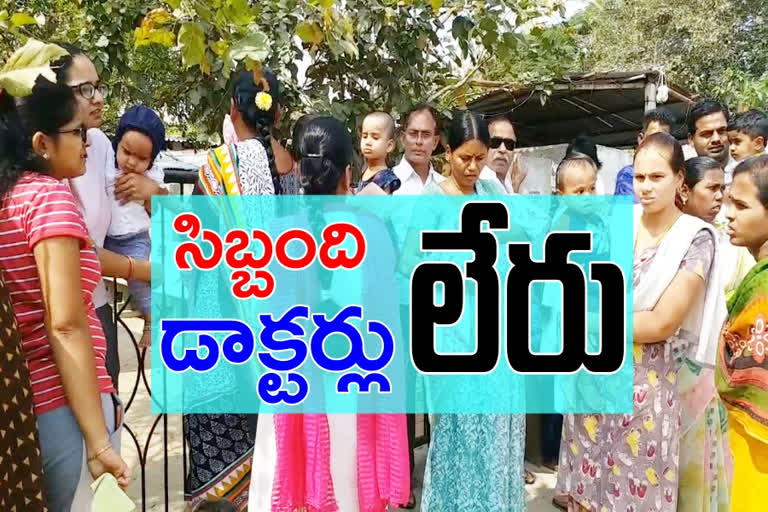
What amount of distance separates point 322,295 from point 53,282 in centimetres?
90

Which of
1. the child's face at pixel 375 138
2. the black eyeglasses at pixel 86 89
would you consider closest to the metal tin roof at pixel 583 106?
the child's face at pixel 375 138

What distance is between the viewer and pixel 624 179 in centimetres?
319

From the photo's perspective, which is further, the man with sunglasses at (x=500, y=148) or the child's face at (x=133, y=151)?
the man with sunglasses at (x=500, y=148)

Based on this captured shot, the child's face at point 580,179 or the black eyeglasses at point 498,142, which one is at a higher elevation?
the black eyeglasses at point 498,142

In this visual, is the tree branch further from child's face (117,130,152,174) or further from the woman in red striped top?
the woman in red striped top

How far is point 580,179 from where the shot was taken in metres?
2.80

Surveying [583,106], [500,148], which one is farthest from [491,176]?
[583,106]

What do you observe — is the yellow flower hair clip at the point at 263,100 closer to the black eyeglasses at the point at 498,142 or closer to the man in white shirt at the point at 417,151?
the man in white shirt at the point at 417,151

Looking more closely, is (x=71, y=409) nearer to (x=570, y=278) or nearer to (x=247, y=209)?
(x=247, y=209)

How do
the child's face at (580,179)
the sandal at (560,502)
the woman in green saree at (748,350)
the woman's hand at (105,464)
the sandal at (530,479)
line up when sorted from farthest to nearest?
the sandal at (530,479)
the sandal at (560,502)
the child's face at (580,179)
the woman in green saree at (748,350)
the woman's hand at (105,464)

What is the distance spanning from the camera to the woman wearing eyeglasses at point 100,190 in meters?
1.95

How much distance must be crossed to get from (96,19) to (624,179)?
3.05 meters

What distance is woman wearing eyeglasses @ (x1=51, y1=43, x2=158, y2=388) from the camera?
1.95 meters

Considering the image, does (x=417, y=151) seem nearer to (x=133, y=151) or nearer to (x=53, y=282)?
(x=133, y=151)
